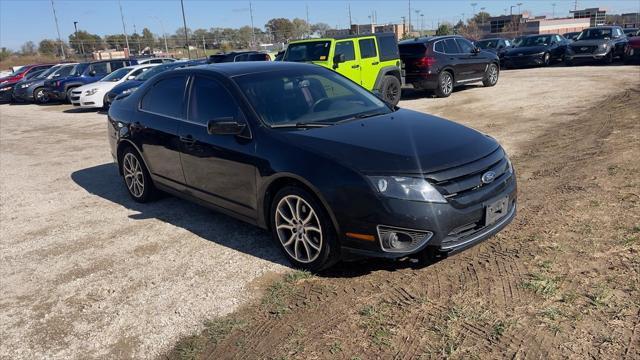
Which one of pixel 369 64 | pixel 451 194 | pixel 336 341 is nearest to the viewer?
pixel 336 341

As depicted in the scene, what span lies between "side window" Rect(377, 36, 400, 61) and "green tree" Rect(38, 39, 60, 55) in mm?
55541

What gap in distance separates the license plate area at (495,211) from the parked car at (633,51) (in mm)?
19939

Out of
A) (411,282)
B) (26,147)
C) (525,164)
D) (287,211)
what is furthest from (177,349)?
(26,147)

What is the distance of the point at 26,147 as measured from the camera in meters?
11.4

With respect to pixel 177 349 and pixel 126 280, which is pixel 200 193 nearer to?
pixel 126 280

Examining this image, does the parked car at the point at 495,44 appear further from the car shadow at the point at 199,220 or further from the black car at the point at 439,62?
the car shadow at the point at 199,220

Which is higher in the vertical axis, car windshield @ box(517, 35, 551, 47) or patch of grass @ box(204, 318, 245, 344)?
car windshield @ box(517, 35, 551, 47)

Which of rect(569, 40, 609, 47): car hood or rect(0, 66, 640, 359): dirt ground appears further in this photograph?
rect(569, 40, 609, 47): car hood

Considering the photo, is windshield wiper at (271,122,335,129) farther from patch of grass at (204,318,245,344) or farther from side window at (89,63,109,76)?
side window at (89,63,109,76)

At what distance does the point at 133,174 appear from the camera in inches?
241

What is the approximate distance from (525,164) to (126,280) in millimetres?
5086

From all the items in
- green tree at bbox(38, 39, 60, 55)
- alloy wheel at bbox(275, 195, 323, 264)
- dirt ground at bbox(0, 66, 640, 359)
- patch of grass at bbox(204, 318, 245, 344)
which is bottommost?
patch of grass at bbox(204, 318, 245, 344)

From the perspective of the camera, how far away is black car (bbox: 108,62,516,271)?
136 inches

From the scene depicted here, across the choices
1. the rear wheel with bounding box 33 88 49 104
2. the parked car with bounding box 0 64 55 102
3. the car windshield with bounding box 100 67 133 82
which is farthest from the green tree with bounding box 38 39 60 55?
the car windshield with bounding box 100 67 133 82
